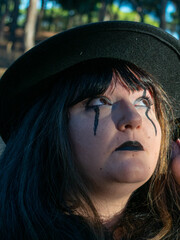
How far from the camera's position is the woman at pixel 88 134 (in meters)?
1.44

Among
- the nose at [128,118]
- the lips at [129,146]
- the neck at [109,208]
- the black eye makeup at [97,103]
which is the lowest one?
the neck at [109,208]

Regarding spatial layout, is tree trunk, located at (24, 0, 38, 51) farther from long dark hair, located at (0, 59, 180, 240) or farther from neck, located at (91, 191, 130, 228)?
neck, located at (91, 191, 130, 228)

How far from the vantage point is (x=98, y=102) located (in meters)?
1.53

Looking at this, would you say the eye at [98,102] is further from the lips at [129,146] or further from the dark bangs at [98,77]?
the lips at [129,146]

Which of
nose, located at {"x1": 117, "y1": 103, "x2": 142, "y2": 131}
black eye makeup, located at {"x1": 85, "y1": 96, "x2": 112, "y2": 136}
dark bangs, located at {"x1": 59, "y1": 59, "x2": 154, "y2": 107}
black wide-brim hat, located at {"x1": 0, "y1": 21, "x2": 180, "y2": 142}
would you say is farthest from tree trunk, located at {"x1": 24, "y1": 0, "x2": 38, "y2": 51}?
nose, located at {"x1": 117, "y1": 103, "x2": 142, "y2": 131}

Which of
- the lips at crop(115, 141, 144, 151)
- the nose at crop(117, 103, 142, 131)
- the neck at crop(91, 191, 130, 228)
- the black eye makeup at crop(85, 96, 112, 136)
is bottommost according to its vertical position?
the neck at crop(91, 191, 130, 228)

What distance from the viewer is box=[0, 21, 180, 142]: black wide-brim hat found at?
5.06ft

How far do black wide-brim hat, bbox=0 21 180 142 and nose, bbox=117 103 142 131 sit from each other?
0.95 feet

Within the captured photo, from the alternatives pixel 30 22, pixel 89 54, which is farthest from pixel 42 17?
pixel 89 54

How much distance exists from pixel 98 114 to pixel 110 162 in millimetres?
230

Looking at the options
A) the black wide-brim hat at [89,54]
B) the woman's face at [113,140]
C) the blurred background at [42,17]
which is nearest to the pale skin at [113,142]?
the woman's face at [113,140]

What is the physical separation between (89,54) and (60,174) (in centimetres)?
60

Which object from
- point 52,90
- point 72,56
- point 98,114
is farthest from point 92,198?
point 72,56

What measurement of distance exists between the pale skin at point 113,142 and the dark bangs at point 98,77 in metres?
0.03
